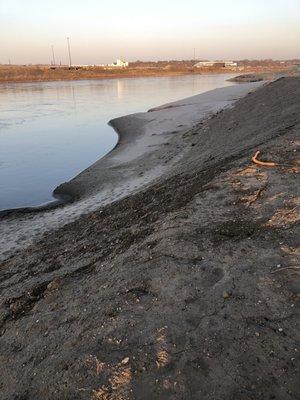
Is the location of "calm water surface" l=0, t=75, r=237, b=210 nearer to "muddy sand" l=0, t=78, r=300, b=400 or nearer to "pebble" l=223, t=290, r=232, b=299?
"muddy sand" l=0, t=78, r=300, b=400

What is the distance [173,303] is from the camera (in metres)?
4.26

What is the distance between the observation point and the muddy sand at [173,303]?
11.3 ft

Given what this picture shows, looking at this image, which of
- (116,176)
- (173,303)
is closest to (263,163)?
(173,303)

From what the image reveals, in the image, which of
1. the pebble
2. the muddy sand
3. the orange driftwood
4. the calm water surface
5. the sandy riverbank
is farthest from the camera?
the calm water surface

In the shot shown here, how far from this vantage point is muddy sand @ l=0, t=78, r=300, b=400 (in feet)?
11.3

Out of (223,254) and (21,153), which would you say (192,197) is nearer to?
(223,254)

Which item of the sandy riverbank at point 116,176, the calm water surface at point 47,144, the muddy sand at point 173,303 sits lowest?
the calm water surface at point 47,144

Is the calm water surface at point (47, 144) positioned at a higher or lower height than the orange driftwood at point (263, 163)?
lower

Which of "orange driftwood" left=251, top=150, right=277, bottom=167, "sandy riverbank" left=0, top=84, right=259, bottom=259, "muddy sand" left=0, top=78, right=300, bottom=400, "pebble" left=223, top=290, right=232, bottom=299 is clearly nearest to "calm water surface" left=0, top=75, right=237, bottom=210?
"sandy riverbank" left=0, top=84, right=259, bottom=259

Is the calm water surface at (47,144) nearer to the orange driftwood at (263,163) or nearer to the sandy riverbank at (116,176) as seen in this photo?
the sandy riverbank at (116,176)

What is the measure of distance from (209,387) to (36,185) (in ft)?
41.9

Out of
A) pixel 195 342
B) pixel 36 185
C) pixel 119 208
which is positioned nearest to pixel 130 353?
pixel 195 342

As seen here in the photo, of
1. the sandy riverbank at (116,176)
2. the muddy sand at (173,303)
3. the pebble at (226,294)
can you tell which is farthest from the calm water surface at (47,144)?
the pebble at (226,294)

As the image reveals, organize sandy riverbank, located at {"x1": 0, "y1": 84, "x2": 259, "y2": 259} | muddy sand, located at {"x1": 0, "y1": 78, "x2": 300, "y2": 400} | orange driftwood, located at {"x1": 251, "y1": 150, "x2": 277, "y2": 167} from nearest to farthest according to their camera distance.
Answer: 1. muddy sand, located at {"x1": 0, "y1": 78, "x2": 300, "y2": 400}
2. orange driftwood, located at {"x1": 251, "y1": 150, "x2": 277, "y2": 167}
3. sandy riverbank, located at {"x1": 0, "y1": 84, "x2": 259, "y2": 259}
